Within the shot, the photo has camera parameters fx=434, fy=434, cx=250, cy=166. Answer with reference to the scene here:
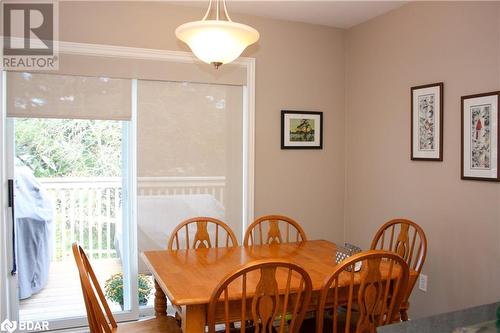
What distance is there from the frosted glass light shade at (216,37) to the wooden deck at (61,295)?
207cm

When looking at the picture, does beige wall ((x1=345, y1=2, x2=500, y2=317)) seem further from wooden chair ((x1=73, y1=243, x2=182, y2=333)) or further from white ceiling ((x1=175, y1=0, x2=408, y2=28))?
wooden chair ((x1=73, y1=243, x2=182, y2=333))

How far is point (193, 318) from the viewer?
6.13 ft

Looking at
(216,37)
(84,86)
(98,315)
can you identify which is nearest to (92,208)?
(84,86)

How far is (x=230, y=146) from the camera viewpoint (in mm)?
3707

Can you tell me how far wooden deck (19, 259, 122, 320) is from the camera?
10.7 feet

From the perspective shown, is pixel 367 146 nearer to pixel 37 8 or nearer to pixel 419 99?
pixel 419 99

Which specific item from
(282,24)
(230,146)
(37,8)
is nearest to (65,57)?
(37,8)

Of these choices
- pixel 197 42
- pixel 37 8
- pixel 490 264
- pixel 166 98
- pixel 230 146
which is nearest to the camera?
pixel 197 42

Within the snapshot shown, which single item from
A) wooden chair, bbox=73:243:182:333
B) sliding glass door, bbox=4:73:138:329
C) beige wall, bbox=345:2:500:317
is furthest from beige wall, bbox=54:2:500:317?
wooden chair, bbox=73:243:182:333

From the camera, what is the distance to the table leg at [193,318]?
1863 mm

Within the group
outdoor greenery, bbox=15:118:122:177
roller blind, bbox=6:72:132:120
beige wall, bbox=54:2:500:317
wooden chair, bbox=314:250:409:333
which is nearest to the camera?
wooden chair, bbox=314:250:409:333

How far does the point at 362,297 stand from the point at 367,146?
6.79ft

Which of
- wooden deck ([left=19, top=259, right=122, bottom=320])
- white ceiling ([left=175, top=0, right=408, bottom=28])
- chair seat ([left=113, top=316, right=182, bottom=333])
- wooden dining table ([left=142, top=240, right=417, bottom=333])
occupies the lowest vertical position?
wooden deck ([left=19, top=259, right=122, bottom=320])

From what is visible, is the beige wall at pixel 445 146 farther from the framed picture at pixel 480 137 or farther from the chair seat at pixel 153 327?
the chair seat at pixel 153 327
